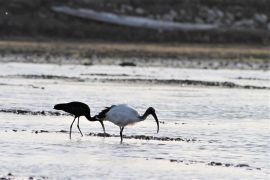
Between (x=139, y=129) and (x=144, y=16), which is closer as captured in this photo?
(x=139, y=129)

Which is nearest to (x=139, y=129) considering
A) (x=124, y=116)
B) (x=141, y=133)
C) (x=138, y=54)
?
(x=141, y=133)

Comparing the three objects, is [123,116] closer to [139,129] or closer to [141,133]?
[141,133]

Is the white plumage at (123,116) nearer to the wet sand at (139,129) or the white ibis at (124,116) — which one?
the white ibis at (124,116)

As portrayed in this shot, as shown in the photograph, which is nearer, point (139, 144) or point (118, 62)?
point (139, 144)

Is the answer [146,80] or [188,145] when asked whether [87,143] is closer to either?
[188,145]

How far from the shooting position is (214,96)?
28859 mm

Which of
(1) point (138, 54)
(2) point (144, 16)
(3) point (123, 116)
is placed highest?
(2) point (144, 16)

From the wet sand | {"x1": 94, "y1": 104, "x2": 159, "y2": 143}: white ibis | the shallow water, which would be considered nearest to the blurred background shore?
the wet sand

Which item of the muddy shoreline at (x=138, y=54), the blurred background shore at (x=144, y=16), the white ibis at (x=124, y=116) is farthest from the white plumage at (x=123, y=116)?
the blurred background shore at (x=144, y=16)

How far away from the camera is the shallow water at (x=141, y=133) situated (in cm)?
1505

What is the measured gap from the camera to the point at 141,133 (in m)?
19.8

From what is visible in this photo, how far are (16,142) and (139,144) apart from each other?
221cm

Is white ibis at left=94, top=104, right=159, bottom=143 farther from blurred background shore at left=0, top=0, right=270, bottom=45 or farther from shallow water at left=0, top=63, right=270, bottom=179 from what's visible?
blurred background shore at left=0, top=0, right=270, bottom=45

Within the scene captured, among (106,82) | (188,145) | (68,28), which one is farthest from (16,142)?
(68,28)
